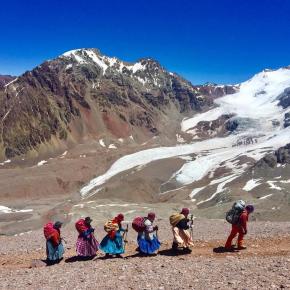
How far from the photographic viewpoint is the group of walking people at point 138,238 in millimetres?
21156

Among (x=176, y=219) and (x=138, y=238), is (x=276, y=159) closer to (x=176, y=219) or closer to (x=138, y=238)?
(x=176, y=219)

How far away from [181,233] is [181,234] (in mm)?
47

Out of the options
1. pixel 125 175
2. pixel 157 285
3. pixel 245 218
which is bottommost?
pixel 157 285

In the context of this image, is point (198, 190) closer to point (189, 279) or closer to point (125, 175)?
point (125, 175)

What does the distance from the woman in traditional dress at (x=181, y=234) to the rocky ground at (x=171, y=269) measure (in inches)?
17.3

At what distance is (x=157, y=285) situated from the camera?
1541 cm

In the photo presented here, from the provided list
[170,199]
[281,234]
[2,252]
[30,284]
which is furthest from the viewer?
[170,199]

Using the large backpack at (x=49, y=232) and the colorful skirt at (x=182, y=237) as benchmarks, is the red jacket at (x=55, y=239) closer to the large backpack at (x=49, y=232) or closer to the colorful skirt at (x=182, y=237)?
the large backpack at (x=49, y=232)

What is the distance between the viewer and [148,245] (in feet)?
69.5

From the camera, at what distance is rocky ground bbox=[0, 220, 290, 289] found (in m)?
15.3

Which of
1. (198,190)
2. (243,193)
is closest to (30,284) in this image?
(243,193)

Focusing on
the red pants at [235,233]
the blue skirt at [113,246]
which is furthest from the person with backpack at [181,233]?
the blue skirt at [113,246]

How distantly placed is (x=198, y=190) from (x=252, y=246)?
104m

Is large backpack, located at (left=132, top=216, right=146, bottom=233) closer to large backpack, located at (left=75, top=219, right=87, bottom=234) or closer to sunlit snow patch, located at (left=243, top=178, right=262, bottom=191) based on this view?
large backpack, located at (left=75, top=219, right=87, bottom=234)
